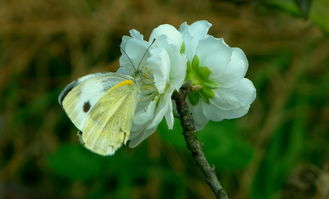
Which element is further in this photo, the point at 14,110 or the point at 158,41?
the point at 14,110

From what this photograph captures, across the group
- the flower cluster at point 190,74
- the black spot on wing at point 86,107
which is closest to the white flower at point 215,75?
the flower cluster at point 190,74

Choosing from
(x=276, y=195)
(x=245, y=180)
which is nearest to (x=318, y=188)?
(x=276, y=195)

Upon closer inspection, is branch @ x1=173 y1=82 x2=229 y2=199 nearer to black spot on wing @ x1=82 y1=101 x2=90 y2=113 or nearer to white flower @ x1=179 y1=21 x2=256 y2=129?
white flower @ x1=179 y1=21 x2=256 y2=129

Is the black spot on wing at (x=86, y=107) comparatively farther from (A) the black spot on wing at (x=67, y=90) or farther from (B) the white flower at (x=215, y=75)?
(B) the white flower at (x=215, y=75)

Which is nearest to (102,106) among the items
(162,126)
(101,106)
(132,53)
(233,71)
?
(101,106)

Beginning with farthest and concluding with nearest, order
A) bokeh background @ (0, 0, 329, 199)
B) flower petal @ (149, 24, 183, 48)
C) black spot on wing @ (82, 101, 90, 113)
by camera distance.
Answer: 1. bokeh background @ (0, 0, 329, 199)
2. black spot on wing @ (82, 101, 90, 113)
3. flower petal @ (149, 24, 183, 48)

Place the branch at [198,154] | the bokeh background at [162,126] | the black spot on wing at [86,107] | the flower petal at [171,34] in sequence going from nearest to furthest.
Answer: the branch at [198,154] < the flower petal at [171,34] < the black spot on wing at [86,107] < the bokeh background at [162,126]

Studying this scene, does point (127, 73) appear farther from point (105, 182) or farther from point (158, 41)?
point (105, 182)

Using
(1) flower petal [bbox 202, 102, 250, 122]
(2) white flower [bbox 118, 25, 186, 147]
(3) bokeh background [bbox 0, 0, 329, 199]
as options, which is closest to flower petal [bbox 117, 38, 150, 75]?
(2) white flower [bbox 118, 25, 186, 147]
